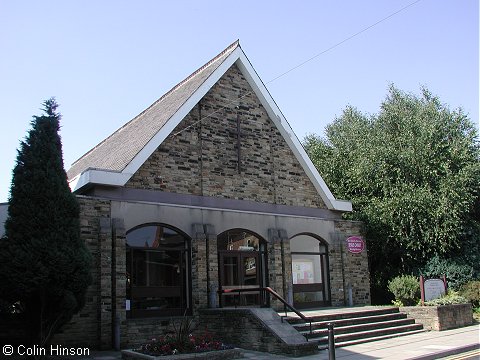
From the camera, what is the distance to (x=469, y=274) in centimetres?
1995

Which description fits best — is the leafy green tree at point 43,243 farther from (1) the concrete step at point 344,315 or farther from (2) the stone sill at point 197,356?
(1) the concrete step at point 344,315

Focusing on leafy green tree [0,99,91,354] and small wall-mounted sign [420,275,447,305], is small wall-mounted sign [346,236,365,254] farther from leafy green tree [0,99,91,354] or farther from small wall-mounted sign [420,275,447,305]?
leafy green tree [0,99,91,354]

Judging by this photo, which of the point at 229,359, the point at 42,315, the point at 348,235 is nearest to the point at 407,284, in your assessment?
the point at 348,235

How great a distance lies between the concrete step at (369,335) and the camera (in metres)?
13.5

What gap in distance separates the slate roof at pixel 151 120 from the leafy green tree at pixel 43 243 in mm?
3600

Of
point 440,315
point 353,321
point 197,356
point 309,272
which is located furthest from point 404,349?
point 309,272

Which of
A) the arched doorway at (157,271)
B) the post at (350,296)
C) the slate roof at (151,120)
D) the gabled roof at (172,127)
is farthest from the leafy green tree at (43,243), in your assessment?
the post at (350,296)

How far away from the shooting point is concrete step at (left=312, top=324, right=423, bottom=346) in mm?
13508

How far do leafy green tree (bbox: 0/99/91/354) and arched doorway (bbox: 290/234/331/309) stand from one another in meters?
8.90

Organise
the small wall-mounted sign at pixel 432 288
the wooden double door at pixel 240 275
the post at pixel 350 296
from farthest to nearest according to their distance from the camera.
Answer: the post at pixel 350 296 → the small wall-mounted sign at pixel 432 288 → the wooden double door at pixel 240 275

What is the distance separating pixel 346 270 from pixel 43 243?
476 inches

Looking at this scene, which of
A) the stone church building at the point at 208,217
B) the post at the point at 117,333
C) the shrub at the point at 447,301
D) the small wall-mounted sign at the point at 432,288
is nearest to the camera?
the post at the point at 117,333

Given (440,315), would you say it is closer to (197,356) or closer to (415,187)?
(415,187)

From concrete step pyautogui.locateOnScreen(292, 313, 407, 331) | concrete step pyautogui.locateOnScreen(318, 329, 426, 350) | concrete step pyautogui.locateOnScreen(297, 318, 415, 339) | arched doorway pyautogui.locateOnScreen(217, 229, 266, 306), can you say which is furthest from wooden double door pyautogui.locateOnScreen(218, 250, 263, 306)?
concrete step pyautogui.locateOnScreen(318, 329, 426, 350)
